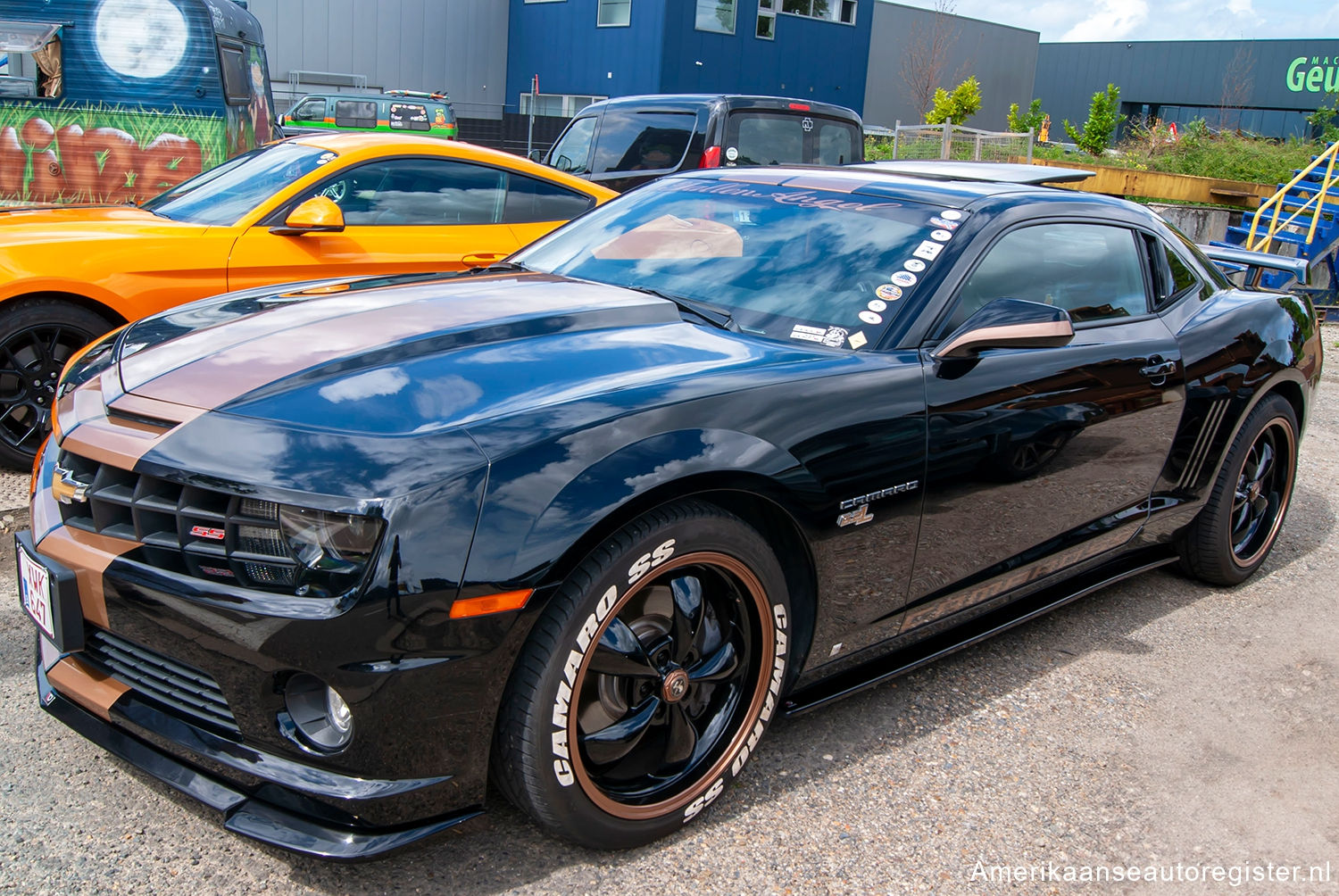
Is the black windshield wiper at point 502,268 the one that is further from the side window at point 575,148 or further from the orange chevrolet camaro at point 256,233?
the side window at point 575,148

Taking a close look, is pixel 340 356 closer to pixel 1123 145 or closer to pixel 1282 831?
pixel 1282 831

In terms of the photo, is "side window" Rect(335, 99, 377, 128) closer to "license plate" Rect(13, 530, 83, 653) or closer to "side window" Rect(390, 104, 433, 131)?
"side window" Rect(390, 104, 433, 131)

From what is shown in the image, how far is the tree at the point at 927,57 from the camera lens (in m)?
36.9

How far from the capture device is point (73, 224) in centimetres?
500

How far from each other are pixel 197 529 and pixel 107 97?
7388mm

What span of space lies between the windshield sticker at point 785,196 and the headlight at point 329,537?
1.90 metres

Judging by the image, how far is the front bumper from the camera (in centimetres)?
208

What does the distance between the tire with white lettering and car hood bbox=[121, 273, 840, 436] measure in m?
0.39

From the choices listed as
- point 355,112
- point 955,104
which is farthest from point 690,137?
point 955,104

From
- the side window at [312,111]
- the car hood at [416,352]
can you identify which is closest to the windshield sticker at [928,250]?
the car hood at [416,352]

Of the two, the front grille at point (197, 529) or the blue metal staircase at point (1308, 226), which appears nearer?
the front grille at point (197, 529)

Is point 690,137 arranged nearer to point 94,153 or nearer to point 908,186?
point 94,153

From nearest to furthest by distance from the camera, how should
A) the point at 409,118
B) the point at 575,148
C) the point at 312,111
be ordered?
the point at 575,148 < the point at 409,118 < the point at 312,111

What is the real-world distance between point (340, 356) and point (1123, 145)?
25.8 meters
